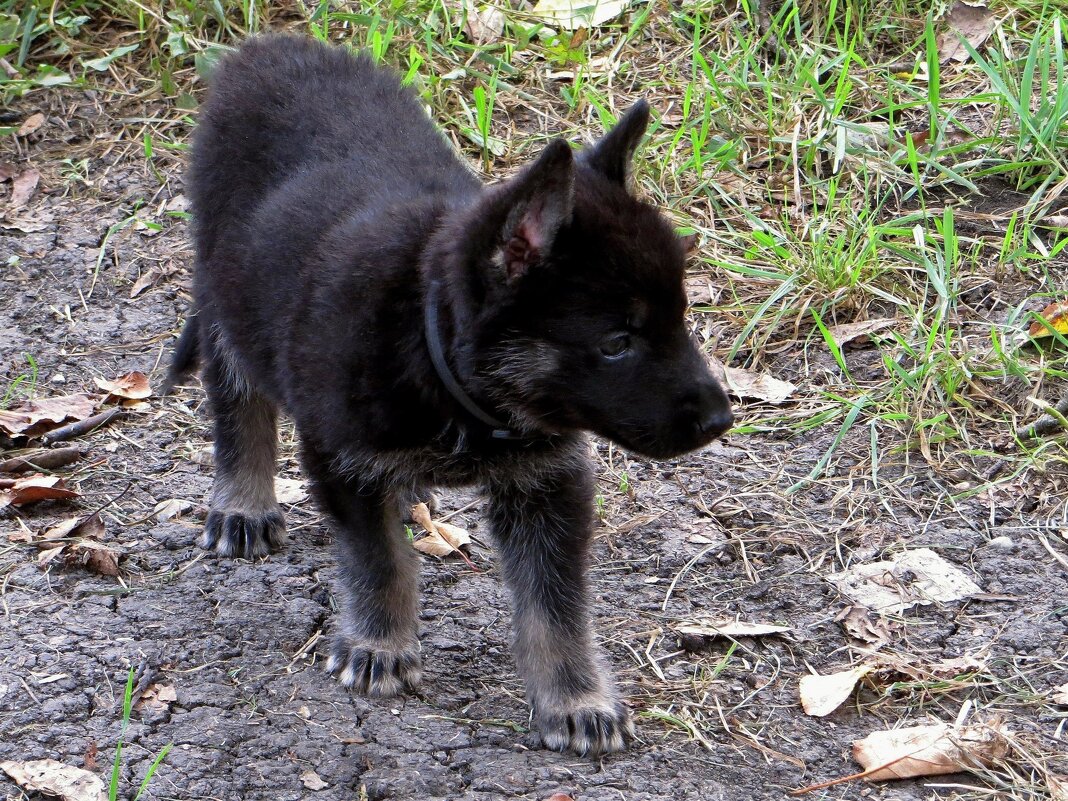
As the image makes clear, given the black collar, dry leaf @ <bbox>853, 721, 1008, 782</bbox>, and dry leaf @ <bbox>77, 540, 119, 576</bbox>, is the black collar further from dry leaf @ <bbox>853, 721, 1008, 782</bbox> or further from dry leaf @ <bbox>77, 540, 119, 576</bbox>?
dry leaf @ <bbox>77, 540, 119, 576</bbox>

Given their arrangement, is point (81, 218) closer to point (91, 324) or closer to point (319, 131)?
point (91, 324)

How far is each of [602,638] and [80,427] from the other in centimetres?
228

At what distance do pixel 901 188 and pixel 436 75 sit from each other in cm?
235

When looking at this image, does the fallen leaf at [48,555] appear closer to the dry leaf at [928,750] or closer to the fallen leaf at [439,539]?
the fallen leaf at [439,539]

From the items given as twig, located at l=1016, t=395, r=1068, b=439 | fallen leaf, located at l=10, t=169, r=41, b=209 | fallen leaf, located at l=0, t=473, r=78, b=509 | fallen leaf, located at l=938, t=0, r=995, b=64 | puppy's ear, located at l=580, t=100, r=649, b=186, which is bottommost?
fallen leaf, located at l=10, t=169, r=41, b=209

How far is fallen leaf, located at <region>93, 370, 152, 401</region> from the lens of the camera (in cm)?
523

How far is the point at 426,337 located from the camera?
133 inches

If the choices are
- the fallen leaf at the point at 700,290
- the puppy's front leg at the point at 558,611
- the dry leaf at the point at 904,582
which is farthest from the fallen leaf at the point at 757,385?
the puppy's front leg at the point at 558,611

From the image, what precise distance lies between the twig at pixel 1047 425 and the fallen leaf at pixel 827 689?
140 centimetres

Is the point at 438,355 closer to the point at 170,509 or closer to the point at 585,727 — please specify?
the point at 585,727

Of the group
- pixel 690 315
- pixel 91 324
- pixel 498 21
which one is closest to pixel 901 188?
pixel 690 315

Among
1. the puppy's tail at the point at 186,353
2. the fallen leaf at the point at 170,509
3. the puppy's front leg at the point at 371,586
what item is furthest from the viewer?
the puppy's tail at the point at 186,353

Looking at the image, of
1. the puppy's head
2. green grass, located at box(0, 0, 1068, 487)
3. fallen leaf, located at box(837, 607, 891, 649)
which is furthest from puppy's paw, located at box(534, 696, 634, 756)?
green grass, located at box(0, 0, 1068, 487)

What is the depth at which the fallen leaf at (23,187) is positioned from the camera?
6469 millimetres
